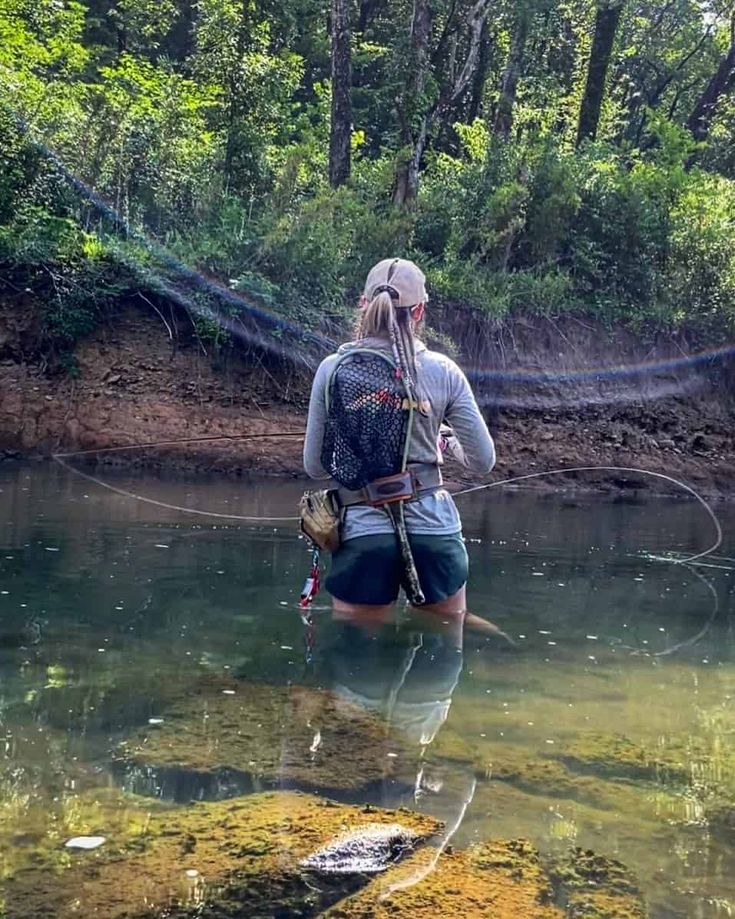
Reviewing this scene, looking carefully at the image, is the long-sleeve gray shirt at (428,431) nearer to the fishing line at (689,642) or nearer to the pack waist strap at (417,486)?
the pack waist strap at (417,486)

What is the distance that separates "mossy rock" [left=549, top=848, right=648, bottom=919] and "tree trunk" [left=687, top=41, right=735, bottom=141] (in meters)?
23.9

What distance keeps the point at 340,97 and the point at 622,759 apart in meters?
15.6

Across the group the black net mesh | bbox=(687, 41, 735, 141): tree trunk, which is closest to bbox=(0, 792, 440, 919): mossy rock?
the black net mesh

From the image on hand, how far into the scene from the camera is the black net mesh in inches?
201

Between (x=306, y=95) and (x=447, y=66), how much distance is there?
4.68 m

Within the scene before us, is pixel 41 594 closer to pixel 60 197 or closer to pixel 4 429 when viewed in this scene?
pixel 4 429

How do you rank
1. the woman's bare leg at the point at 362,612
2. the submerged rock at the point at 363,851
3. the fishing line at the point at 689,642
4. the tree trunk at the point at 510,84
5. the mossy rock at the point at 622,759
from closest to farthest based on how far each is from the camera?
the submerged rock at the point at 363,851 < the mossy rock at the point at 622,759 < the woman's bare leg at the point at 362,612 < the fishing line at the point at 689,642 < the tree trunk at the point at 510,84

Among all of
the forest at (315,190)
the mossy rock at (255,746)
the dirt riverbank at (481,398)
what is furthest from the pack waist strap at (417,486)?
the forest at (315,190)

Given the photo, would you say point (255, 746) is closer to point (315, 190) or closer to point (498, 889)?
point (498, 889)

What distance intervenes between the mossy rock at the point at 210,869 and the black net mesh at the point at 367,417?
1.94 m

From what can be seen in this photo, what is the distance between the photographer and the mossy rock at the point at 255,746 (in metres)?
3.78

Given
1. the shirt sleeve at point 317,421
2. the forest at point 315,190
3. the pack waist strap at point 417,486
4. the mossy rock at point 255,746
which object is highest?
the forest at point 315,190

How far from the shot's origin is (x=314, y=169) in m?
17.8

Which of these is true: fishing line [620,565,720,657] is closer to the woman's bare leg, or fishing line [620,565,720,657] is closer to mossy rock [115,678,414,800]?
the woman's bare leg
